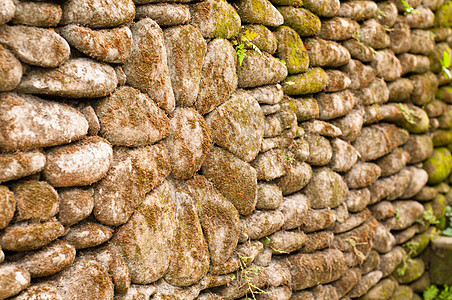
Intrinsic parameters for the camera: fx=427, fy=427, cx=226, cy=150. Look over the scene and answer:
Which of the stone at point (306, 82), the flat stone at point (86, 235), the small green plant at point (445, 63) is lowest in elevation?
the small green plant at point (445, 63)

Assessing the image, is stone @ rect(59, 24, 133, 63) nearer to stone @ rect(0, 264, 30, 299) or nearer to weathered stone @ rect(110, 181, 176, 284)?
weathered stone @ rect(110, 181, 176, 284)

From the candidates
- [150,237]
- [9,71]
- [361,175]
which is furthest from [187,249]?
[361,175]

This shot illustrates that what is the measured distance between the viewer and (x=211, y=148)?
2.56 meters

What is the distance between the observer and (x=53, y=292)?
1.71m

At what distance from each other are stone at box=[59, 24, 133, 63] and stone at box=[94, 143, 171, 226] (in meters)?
0.44

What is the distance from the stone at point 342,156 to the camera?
11.6 ft

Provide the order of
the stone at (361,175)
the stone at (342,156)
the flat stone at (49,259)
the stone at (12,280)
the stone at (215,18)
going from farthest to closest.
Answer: the stone at (361,175)
the stone at (342,156)
the stone at (215,18)
the flat stone at (49,259)
the stone at (12,280)

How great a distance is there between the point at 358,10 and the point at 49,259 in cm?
324

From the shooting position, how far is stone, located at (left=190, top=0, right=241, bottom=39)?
2402mm

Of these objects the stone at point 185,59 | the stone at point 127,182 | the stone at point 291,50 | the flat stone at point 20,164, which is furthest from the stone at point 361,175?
the flat stone at point 20,164

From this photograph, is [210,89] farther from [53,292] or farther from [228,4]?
[53,292]

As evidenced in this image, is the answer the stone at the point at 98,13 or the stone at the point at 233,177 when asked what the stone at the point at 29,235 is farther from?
the stone at the point at 233,177

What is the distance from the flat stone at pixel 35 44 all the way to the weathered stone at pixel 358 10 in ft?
8.67

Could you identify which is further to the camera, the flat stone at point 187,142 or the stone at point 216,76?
the stone at point 216,76
